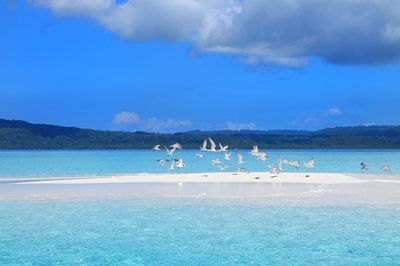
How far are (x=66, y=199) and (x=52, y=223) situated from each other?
8200 millimetres

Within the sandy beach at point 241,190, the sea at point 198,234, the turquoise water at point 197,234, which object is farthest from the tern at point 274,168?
the turquoise water at point 197,234

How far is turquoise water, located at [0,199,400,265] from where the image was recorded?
57.0 ft

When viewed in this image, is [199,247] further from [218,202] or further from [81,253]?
[218,202]

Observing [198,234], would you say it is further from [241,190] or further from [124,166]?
[124,166]

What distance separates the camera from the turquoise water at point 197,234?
17.4 metres

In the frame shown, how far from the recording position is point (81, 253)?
1809 centimetres

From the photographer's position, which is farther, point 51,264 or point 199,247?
point 199,247

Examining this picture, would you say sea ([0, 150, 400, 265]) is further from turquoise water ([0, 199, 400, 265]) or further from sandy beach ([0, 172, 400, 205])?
sandy beach ([0, 172, 400, 205])

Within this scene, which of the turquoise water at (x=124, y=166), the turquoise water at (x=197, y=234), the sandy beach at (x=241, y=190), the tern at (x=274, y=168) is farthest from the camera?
the turquoise water at (x=124, y=166)

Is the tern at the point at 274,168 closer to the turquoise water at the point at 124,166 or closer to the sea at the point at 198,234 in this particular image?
the turquoise water at the point at 124,166

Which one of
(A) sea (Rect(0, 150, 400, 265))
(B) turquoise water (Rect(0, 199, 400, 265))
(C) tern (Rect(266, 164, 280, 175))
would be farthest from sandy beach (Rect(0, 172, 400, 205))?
(C) tern (Rect(266, 164, 280, 175))

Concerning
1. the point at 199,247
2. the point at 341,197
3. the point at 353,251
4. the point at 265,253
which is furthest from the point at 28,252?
the point at 341,197

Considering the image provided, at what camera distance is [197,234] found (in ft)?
68.6

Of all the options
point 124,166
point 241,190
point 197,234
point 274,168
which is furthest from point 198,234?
point 124,166
